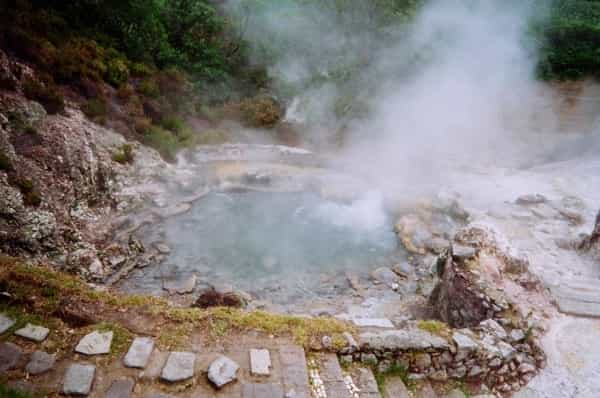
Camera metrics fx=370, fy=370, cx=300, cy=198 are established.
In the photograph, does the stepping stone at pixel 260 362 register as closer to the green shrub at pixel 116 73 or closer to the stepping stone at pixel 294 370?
A: the stepping stone at pixel 294 370

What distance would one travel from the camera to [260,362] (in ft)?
10.8

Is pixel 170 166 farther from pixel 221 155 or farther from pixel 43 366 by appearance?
pixel 43 366

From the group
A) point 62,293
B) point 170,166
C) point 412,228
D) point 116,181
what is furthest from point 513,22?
point 62,293

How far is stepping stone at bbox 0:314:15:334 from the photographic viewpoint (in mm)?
3265

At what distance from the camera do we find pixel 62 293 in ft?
12.3

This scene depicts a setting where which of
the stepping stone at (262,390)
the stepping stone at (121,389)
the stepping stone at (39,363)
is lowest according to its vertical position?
the stepping stone at (262,390)

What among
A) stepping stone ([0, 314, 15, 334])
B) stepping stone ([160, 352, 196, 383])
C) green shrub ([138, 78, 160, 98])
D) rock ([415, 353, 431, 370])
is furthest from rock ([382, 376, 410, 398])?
green shrub ([138, 78, 160, 98])

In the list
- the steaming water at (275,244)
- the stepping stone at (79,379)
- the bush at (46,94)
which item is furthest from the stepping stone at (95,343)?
the bush at (46,94)

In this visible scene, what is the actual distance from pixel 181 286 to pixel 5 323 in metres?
2.30

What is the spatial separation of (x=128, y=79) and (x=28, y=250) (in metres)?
6.36

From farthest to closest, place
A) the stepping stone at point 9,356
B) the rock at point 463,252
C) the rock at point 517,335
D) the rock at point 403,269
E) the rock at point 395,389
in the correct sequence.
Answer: the rock at point 403,269, the rock at point 463,252, the rock at point 517,335, the rock at point 395,389, the stepping stone at point 9,356

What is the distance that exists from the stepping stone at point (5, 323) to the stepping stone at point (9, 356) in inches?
7.7

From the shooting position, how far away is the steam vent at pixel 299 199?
350 cm

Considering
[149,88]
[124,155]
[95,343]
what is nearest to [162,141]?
[124,155]
